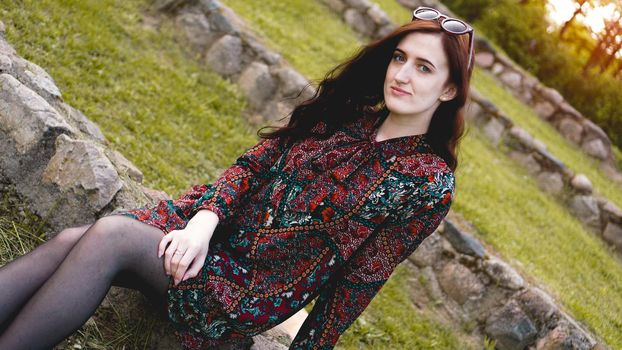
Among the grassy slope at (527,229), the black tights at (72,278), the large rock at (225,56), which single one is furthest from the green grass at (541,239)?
the black tights at (72,278)

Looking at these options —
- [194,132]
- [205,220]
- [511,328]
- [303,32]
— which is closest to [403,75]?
[205,220]

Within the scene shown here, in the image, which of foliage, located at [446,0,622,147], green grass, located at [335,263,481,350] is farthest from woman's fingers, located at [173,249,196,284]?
foliage, located at [446,0,622,147]

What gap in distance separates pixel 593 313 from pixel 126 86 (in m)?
4.67

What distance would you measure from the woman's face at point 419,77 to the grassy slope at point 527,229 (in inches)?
83.0

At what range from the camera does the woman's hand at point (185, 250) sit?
2.20 meters

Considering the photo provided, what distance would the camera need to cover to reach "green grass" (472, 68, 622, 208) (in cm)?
1009

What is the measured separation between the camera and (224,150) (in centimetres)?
568

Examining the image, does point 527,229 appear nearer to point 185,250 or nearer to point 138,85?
point 138,85

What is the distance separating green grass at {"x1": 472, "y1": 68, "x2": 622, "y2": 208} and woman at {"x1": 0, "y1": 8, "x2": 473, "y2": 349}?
8008 millimetres

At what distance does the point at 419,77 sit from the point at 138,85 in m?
3.71

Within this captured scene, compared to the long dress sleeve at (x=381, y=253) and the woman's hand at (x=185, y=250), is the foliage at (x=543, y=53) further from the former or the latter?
the woman's hand at (x=185, y=250)

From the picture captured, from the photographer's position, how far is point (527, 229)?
22.8 feet

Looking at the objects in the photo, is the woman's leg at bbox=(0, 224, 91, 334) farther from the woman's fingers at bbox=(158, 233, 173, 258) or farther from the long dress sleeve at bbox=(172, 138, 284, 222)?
the long dress sleeve at bbox=(172, 138, 284, 222)

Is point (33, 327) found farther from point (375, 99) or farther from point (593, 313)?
point (593, 313)
